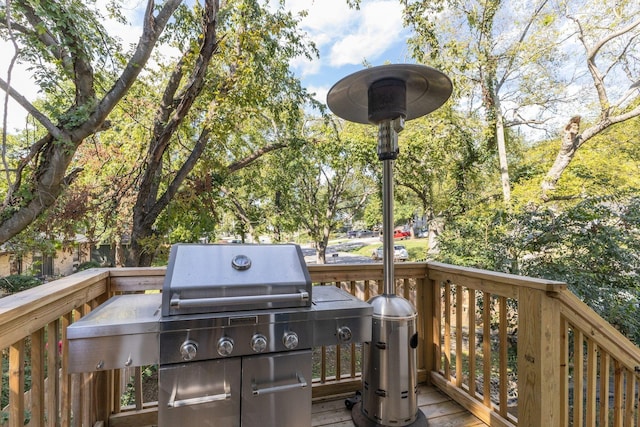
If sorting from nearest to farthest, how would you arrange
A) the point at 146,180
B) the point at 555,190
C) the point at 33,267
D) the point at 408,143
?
1. the point at 146,180
2. the point at 33,267
3. the point at 555,190
4. the point at 408,143

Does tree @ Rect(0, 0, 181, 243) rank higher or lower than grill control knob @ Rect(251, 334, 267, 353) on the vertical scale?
higher

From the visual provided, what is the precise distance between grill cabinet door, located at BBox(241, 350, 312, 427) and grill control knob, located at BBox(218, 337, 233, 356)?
4.0 inches

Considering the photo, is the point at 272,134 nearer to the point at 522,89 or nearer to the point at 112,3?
the point at 112,3

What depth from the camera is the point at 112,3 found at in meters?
4.23

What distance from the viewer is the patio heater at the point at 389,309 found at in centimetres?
179

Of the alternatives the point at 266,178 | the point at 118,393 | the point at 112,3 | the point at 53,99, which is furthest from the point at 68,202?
the point at 266,178

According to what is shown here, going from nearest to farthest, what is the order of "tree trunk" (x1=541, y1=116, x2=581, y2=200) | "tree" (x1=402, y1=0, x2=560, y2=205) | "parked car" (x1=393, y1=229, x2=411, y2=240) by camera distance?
"tree trunk" (x1=541, y1=116, x2=581, y2=200) < "tree" (x1=402, y1=0, x2=560, y2=205) < "parked car" (x1=393, y1=229, x2=411, y2=240)

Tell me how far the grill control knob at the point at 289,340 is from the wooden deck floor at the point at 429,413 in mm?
912

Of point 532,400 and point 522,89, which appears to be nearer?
point 532,400

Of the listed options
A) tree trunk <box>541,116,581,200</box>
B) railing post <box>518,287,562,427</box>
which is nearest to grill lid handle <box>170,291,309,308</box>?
railing post <box>518,287,562,427</box>

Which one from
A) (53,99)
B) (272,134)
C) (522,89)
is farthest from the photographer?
(272,134)

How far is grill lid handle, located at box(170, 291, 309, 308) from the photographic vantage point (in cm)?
131

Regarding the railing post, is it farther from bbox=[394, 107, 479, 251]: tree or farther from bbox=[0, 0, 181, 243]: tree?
bbox=[394, 107, 479, 251]: tree

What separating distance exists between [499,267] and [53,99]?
6295 millimetres
